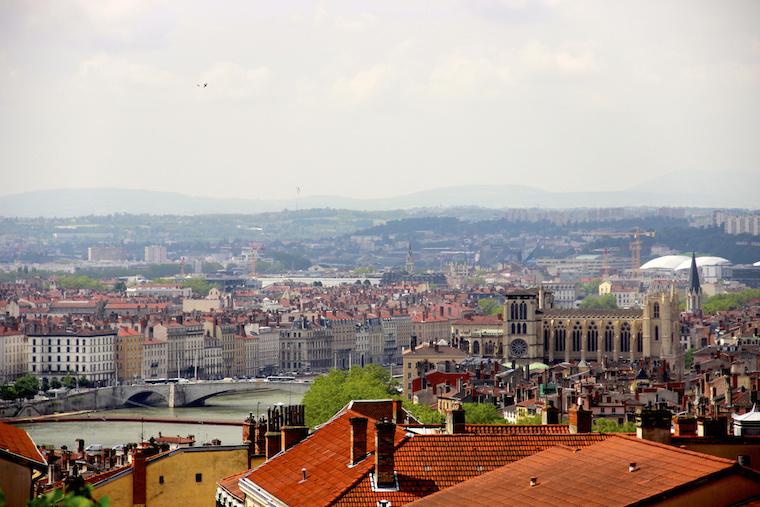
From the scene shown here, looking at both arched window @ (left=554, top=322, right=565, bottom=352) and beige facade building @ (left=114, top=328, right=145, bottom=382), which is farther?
beige facade building @ (left=114, top=328, right=145, bottom=382)

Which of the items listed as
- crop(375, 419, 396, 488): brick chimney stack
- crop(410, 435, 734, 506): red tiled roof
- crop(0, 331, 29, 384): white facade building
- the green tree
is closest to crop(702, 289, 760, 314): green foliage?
crop(0, 331, 29, 384): white facade building

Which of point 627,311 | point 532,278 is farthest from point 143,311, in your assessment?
point 532,278

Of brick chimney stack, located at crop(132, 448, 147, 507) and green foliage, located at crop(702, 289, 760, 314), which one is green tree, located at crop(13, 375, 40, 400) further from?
brick chimney stack, located at crop(132, 448, 147, 507)

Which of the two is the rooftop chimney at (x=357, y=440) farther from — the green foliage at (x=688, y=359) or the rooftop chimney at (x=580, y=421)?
the green foliage at (x=688, y=359)

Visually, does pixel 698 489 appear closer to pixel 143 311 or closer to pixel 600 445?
pixel 600 445

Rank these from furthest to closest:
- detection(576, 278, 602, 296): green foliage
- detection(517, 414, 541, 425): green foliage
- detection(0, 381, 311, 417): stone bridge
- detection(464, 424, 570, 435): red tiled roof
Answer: detection(576, 278, 602, 296): green foliage
detection(0, 381, 311, 417): stone bridge
detection(517, 414, 541, 425): green foliage
detection(464, 424, 570, 435): red tiled roof

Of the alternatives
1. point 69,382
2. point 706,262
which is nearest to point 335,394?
point 69,382

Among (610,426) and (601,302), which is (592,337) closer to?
(610,426)
